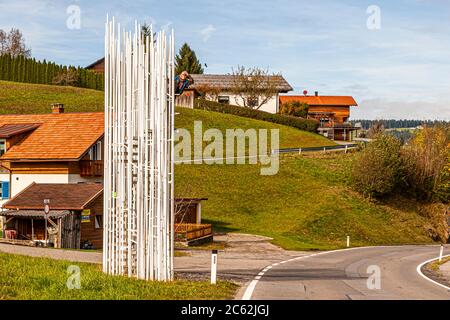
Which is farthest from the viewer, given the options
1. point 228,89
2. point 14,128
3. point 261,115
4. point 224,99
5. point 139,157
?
point 224,99

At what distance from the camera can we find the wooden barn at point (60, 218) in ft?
121

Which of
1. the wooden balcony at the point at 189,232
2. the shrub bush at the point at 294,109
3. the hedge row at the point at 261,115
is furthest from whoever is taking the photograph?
the shrub bush at the point at 294,109

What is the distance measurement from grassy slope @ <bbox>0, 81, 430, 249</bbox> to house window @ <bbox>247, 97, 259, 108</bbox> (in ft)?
117

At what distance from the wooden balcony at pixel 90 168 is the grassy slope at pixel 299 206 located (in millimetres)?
10804

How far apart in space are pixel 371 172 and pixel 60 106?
2764 cm

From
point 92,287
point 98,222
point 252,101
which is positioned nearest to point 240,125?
point 252,101

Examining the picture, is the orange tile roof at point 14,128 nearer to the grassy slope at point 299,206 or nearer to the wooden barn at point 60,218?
the wooden barn at point 60,218

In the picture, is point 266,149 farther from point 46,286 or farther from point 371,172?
point 46,286

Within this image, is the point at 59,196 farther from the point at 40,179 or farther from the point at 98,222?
the point at 40,179

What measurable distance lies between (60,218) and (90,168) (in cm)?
856

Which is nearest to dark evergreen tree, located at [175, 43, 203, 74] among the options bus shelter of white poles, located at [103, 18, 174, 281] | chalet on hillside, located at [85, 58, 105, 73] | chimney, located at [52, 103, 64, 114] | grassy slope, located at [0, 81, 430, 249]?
chalet on hillside, located at [85, 58, 105, 73]

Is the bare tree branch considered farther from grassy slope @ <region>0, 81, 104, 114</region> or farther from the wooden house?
the wooden house

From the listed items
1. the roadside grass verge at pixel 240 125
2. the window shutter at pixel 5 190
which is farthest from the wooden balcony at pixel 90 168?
the roadside grass verge at pixel 240 125

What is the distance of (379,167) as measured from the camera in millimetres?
61625
